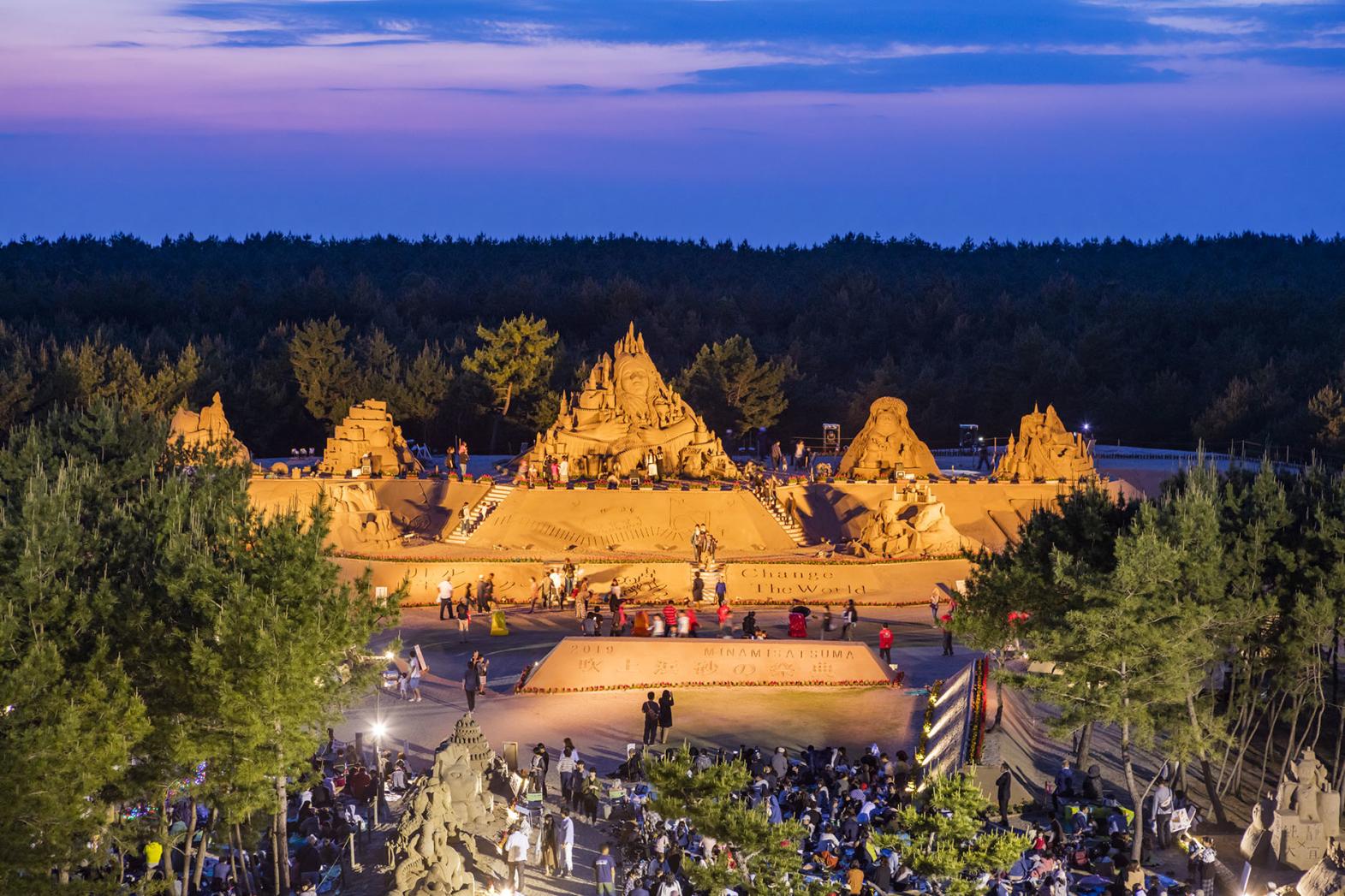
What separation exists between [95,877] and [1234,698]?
17724 mm

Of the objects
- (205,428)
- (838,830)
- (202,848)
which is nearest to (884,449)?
(205,428)

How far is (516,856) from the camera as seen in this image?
21.9m

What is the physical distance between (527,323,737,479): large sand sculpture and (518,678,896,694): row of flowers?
13.6 meters

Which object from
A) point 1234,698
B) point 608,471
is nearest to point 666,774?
point 1234,698

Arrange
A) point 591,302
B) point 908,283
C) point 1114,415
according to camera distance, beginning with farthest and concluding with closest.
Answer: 1. point 908,283
2. point 591,302
3. point 1114,415

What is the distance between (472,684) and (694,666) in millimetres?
4513

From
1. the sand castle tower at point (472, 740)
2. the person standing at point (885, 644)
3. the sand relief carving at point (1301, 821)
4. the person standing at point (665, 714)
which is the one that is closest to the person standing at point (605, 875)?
the sand castle tower at point (472, 740)

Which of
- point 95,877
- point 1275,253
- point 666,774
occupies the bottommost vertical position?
point 95,877

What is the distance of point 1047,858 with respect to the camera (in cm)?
2238

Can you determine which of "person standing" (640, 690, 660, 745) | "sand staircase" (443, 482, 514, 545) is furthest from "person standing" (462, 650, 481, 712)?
"sand staircase" (443, 482, 514, 545)

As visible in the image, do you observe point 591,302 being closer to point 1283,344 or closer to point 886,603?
point 1283,344

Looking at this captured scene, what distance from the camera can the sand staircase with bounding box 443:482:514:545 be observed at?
44.0m

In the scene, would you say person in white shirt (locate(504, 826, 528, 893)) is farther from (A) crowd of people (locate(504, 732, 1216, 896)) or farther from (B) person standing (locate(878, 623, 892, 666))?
(B) person standing (locate(878, 623, 892, 666))

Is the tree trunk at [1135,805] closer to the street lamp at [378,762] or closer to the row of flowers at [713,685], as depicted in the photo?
the row of flowers at [713,685]
